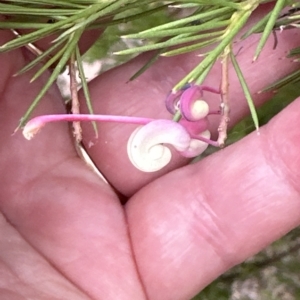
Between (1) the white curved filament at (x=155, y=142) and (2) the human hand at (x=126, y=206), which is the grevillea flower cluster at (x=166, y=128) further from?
(2) the human hand at (x=126, y=206)

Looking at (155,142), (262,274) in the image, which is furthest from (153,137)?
(262,274)

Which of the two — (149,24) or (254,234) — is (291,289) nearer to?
(254,234)

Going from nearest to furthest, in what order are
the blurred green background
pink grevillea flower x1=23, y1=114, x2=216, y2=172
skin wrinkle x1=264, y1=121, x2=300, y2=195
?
1. pink grevillea flower x1=23, y1=114, x2=216, y2=172
2. skin wrinkle x1=264, y1=121, x2=300, y2=195
3. the blurred green background

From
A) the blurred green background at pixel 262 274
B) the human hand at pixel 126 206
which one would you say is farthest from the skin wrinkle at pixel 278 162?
the blurred green background at pixel 262 274

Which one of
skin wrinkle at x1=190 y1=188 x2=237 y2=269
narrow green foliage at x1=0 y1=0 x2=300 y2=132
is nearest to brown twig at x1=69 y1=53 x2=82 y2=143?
narrow green foliage at x1=0 y1=0 x2=300 y2=132

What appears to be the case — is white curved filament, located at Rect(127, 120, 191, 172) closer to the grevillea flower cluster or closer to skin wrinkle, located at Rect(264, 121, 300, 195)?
the grevillea flower cluster

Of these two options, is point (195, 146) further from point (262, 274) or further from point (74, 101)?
point (262, 274)
